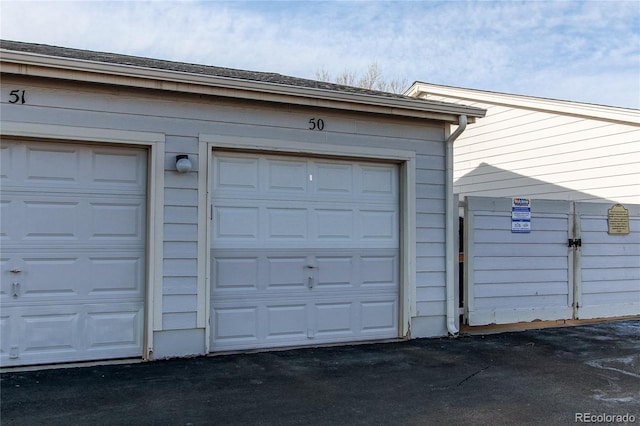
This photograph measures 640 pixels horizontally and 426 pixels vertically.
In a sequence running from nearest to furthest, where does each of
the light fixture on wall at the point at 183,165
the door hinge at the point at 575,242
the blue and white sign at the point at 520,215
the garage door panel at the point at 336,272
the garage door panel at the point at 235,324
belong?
the light fixture on wall at the point at 183,165, the garage door panel at the point at 235,324, the garage door panel at the point at 336,272, the blue and white sign at the point at 520,215, the door hinge at the point at 575,242

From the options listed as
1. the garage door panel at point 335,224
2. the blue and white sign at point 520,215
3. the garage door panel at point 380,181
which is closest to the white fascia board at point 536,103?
the blue and white sign at point 520,215

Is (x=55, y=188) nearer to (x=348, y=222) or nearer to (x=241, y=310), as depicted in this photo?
(x=241, y=310)

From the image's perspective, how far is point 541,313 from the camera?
855 cm

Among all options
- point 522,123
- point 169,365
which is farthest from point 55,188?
point 522,123

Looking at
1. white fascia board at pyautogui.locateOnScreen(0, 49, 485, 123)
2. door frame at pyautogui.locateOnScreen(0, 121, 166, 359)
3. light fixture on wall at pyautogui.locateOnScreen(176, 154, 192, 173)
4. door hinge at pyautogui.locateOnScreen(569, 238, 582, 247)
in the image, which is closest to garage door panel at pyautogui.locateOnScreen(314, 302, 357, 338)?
door frame at pyautogui.locateOnScreen(0, 121, 166, 359)

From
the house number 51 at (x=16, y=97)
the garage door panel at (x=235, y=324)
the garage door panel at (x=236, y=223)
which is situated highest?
the house number 51 at (x=16, y=97)

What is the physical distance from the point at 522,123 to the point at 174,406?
374 inches

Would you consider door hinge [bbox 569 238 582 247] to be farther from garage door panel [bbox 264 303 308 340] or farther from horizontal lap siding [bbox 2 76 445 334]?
garage door panel [bbox 264 303 308 340]

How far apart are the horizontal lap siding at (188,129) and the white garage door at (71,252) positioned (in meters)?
0.30

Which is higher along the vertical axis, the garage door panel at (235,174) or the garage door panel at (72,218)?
the garage door panel at (235,174)

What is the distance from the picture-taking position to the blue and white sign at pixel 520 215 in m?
8.33

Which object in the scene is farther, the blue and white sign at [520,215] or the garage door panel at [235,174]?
the blue and white sign at [520,215]

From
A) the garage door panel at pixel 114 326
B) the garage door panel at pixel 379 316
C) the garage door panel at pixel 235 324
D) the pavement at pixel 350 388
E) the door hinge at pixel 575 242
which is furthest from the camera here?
the door hinge at pixel 575 242

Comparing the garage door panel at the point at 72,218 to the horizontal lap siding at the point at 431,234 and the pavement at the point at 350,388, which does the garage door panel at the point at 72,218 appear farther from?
the horizontal lap siding at the point at 431,234
